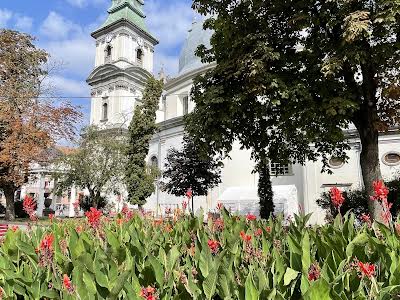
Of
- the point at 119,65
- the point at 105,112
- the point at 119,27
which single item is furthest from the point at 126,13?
the point at 105,112

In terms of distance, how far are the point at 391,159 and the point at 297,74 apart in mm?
15432

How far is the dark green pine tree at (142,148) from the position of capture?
2927 cm

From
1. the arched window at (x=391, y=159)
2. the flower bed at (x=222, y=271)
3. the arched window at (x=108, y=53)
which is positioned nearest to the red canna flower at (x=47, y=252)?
the flower bed at (x=222, y=271)

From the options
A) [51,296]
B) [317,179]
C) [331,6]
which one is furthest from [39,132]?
[51,296]

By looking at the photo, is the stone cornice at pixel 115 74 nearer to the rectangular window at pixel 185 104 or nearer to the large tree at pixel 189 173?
the rectangular window at pixel 185 104

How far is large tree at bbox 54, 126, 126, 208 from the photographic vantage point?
2955 cm

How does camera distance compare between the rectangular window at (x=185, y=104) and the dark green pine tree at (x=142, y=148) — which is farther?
the rectangular window at (x=185, y=104)

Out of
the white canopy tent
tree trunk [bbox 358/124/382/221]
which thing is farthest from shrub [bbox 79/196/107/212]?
tree trunk [bbox 358/124/382/221]

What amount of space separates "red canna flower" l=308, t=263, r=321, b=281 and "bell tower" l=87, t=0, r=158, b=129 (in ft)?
127

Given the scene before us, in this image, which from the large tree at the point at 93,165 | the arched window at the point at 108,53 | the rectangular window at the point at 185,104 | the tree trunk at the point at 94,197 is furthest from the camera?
the arched window at the point at 108,53

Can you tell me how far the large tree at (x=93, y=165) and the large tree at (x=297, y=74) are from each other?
20030 millimetres

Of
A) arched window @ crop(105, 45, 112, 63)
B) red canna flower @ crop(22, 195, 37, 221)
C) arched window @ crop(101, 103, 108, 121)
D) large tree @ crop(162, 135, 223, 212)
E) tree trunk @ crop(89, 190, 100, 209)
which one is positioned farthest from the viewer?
arched window @ crop(105, 45, 112, 63)

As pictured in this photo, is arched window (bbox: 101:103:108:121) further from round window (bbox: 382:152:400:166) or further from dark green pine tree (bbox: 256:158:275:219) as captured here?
round window (bbox: 382:152:400:166)

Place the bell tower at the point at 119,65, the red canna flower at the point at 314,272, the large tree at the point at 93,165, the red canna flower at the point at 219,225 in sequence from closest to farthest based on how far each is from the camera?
the red canna flower at the point at 314,272 → the red canna flower at the point at 219,225 → the large tree at the point at 93,165 → the bell tower at the point at 119,65
